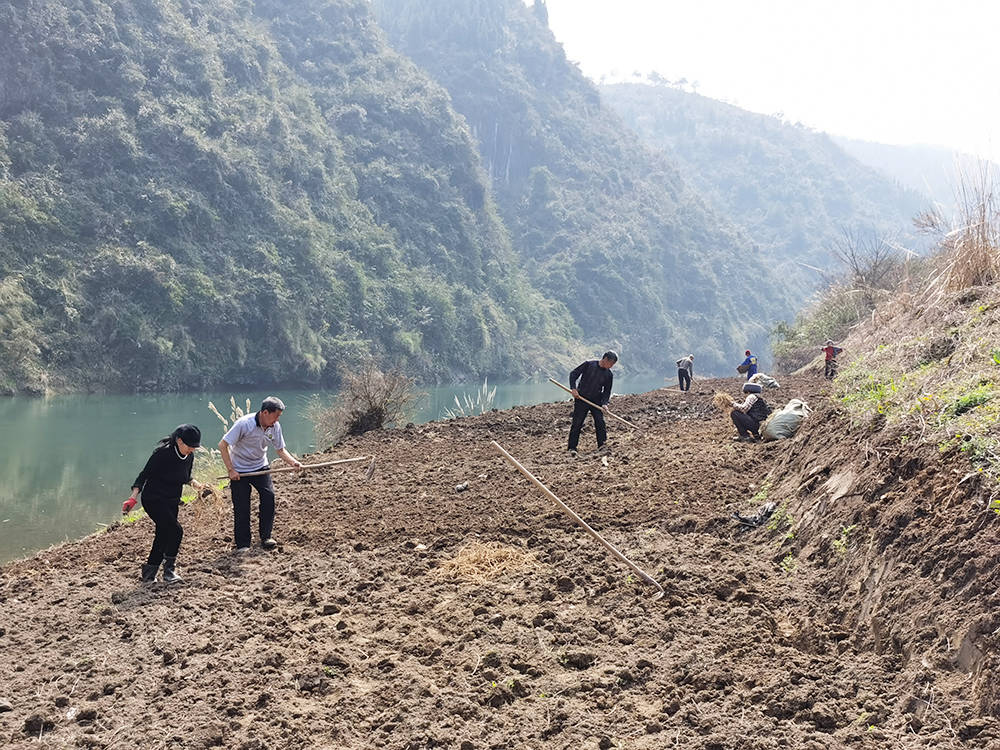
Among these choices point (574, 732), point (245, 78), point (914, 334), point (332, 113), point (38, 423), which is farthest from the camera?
point (332, 113)

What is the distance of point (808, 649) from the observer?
16.3ft

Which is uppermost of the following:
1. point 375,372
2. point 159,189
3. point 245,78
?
point 245,78

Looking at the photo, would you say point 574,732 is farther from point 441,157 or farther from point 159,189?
point 441,157

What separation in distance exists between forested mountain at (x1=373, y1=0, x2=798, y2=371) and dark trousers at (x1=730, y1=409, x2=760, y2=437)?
7352 cm

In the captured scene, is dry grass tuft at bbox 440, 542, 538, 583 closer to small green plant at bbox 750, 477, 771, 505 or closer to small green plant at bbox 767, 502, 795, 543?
small green plant at bbox 767, 502, 795, 543

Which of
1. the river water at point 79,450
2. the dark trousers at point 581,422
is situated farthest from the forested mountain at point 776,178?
the dark trousers at point 581,422

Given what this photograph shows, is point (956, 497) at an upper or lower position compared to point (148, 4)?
lower

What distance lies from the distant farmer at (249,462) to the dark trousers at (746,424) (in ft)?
20.7

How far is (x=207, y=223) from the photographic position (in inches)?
1858

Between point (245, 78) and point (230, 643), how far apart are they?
61456mm

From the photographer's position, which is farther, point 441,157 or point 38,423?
point 441,157

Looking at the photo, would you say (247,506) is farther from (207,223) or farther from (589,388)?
(207,223)

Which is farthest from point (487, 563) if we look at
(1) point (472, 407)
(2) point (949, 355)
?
(1) point (472, 407)

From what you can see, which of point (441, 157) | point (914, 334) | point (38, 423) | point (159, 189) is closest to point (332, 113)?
point (441, 157)
